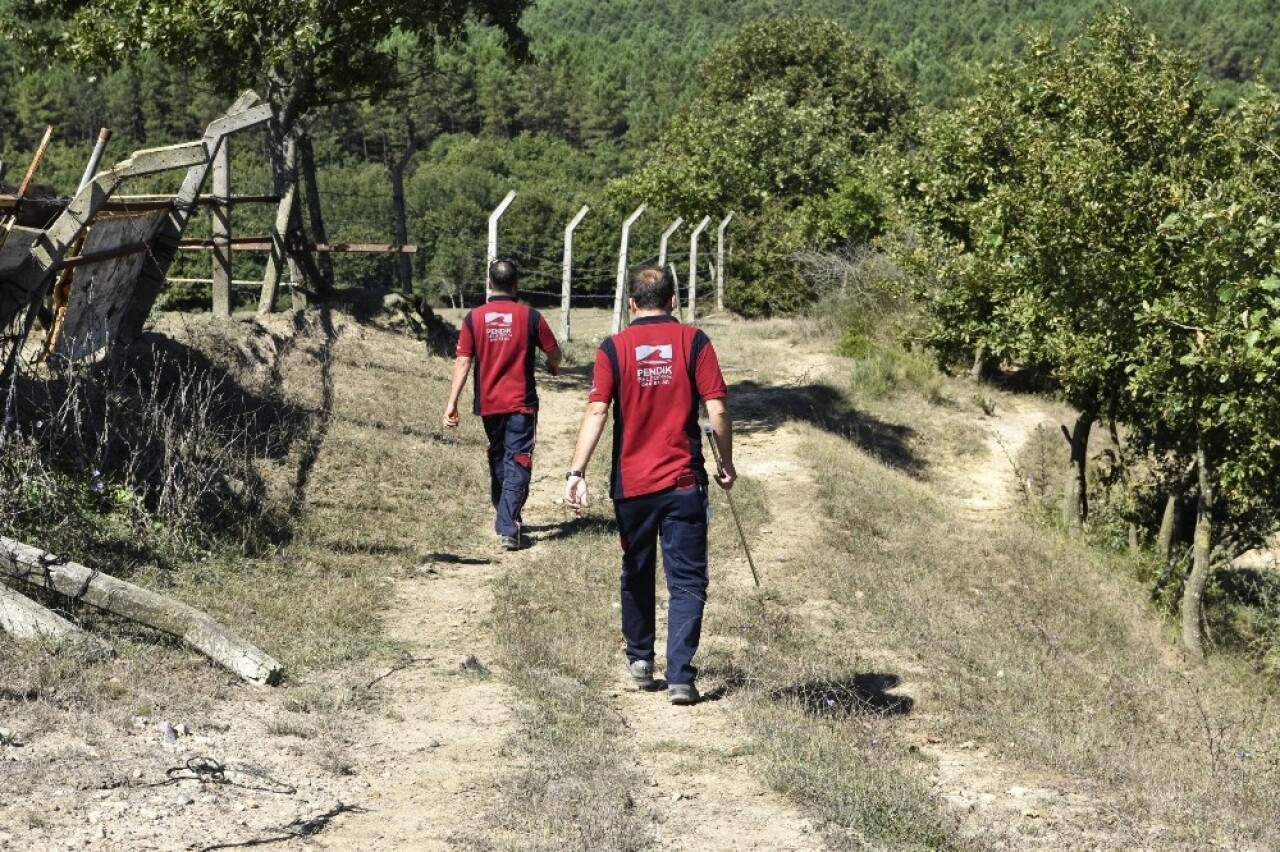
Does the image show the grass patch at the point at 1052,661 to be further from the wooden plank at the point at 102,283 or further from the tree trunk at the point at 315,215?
the tree trunk at the point at 315,215

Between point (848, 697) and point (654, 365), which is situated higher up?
point (654, 365)

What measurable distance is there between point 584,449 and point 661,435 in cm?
34

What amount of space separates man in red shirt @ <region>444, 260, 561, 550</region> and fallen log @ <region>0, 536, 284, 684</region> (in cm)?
312

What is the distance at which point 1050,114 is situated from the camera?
16062 mm

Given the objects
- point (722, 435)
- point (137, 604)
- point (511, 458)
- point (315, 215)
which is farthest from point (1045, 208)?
point (315, 215)

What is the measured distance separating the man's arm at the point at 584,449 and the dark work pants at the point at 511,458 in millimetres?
2966

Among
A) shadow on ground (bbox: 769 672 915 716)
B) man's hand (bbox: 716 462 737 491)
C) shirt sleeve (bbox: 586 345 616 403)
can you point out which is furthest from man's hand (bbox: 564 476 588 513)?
shadow on ground (bbox: 769 672 915 716)

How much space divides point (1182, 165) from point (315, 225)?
10.2 metres

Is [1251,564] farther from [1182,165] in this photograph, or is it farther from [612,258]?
[612,258]

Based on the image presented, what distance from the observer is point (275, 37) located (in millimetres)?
15164

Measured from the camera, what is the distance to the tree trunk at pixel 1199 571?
12.2m

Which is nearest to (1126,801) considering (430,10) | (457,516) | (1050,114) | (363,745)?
(363,745)

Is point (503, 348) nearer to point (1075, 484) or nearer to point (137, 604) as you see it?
point (137, 604)

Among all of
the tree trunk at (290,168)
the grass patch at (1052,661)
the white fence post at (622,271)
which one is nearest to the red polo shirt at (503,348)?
the grass patch at (1052,661)
